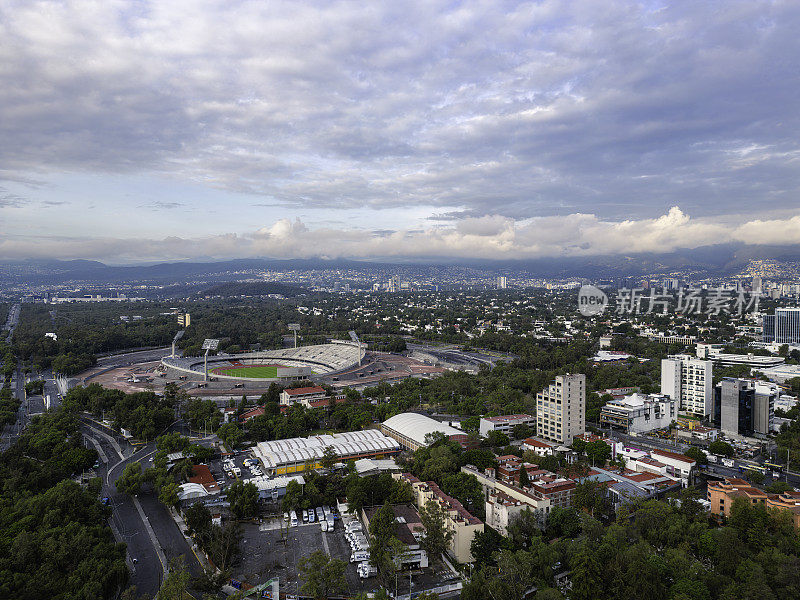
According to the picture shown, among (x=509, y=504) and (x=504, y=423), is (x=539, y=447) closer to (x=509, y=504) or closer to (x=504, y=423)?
(x=504, y=423)

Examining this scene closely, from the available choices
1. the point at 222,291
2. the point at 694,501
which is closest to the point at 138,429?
the point at 694,501

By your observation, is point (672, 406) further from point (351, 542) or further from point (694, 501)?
point (351, 542)

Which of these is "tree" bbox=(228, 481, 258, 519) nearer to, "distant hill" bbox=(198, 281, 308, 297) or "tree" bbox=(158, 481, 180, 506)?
"tree" bbox=(158, 481, 180, 506)

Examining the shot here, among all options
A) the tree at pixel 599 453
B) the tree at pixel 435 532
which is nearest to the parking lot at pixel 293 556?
the tree at pixel 435 532

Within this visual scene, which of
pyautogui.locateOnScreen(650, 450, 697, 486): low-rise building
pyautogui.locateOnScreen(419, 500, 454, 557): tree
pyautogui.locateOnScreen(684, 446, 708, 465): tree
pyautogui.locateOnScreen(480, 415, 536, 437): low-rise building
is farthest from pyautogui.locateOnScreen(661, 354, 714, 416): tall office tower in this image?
pyautogui.locateOnScreen(419, 500, 454, 557): tree

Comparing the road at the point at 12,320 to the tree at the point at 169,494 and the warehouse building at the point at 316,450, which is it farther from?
the tree at the point at 169,494

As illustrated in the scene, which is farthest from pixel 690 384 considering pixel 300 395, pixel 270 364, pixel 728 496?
pixel 270 364
